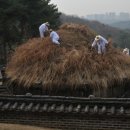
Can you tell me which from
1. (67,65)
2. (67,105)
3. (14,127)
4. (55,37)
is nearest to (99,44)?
(55,37)

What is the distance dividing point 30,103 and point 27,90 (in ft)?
6.58

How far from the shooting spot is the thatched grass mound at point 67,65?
12984mm

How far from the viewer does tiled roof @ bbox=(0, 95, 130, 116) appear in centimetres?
1085

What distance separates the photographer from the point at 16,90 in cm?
1366

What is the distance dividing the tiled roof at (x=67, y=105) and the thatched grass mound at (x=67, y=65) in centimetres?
161

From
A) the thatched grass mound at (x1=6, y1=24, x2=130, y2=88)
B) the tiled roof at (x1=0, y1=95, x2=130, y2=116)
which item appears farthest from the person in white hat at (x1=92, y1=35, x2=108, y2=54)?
the tiled roof at (x1=0, y1=95, x2=130, y2=116)

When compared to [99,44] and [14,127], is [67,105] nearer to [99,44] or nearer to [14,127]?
[14,127]

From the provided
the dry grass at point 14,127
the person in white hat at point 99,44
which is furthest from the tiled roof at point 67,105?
the person in white hat at point 99,44

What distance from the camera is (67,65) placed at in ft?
43.4

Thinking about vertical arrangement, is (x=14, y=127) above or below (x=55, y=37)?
below

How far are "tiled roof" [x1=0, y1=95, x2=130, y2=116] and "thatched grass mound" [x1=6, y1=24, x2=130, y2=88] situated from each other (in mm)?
1612

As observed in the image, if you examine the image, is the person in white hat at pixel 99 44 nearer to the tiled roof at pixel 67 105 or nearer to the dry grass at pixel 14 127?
the tiled roof at pixel 67 105

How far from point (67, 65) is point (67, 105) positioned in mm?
2301

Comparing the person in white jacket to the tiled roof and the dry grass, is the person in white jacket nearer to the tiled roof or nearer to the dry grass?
the tiled roof
